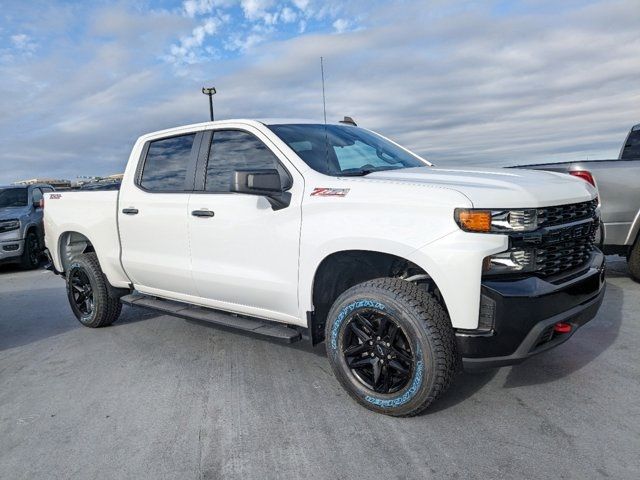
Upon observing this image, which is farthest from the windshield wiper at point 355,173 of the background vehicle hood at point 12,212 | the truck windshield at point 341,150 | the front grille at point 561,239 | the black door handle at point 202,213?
the background vehicle hood at point 12,212

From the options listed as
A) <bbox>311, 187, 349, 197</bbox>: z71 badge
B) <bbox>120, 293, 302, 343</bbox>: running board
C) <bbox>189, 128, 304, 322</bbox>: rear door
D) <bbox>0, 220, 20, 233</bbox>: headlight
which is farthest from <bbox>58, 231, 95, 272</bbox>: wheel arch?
<bbox>0, 220, 20, 233</bbox>: headlight

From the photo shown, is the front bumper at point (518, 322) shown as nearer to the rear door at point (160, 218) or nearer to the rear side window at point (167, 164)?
the rear door at point (160, 218)

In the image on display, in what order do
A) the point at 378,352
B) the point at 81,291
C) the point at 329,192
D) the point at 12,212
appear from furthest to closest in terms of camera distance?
the point at 12,212 → the point at 81,291 → the point at 329,192 → the point at 378,352

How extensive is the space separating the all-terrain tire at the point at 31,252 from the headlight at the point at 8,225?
0.96 feet

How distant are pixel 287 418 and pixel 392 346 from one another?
792mm

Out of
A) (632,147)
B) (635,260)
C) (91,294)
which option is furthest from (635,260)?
(91,294)

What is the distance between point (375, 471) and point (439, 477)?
1.03 feet

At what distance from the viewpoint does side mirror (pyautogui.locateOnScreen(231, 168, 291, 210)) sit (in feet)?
11.1

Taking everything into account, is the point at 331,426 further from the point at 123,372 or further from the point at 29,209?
the point at 29,209

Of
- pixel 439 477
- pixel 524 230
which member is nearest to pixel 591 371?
pixel 524 230

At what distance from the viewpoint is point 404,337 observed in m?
3.16

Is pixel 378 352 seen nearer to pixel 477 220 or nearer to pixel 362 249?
pixel 362 249

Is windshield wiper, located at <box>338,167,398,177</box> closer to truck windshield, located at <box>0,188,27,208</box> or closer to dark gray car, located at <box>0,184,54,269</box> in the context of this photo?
dark gray car, located at <box>0,184,54,269</box>

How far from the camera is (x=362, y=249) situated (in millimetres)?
3176
